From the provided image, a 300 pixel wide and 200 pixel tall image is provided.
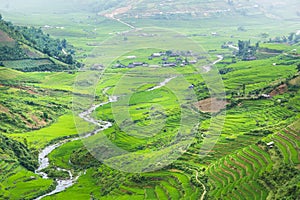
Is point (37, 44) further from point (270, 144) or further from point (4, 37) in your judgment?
point (270, 144)

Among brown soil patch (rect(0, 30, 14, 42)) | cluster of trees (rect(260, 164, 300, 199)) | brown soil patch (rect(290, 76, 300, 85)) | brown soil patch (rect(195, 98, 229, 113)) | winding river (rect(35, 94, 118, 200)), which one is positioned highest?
brown soil patch (rect(0, 30, 14, 42))

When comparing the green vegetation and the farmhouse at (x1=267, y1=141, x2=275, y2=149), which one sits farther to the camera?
the farmhouse at (x1=267, y1=141, x2=275, y2=149)

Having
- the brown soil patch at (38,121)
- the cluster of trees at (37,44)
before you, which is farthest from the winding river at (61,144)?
the cluster of trees at (37,44)

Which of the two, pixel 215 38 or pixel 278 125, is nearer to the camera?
pixel 278 125

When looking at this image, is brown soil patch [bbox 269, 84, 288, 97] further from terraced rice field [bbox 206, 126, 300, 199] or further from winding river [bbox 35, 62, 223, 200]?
winding river [bbox 35, 62, 223, 200]

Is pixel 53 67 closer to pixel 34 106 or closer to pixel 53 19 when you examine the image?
pixel 34 106

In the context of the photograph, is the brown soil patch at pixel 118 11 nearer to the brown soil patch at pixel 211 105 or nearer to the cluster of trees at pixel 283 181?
the brown soil patch at pixel 211 105

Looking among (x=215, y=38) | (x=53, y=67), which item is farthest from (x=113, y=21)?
(x=53, y=67)

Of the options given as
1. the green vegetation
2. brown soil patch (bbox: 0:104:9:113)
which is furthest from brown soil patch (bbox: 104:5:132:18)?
A: brown soil patch (bbox: 0:104:9:113)
